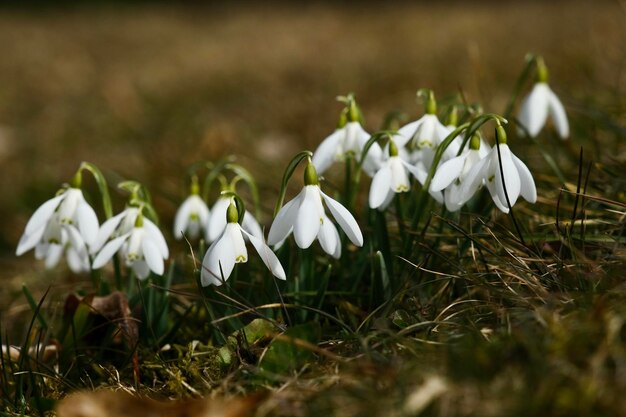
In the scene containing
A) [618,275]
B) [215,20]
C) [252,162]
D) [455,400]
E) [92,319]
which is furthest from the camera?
[215,20]

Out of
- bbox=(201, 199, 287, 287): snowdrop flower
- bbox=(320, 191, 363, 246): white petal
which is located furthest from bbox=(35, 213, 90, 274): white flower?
bbox=(320, 191, 363, 246): white petal

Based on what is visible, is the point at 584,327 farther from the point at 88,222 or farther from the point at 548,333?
the point at 88,222

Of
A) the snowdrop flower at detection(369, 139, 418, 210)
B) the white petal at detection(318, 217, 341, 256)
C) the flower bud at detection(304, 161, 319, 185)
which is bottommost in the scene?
the white petal at detection(318, 217, 341, 256)

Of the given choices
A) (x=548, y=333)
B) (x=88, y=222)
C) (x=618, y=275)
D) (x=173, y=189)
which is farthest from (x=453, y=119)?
(x=173, y=189)

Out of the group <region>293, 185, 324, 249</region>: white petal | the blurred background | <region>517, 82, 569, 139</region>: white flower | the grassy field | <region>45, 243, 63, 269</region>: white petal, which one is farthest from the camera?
the blurred background

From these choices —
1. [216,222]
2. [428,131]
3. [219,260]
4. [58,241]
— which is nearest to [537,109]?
[428,131]

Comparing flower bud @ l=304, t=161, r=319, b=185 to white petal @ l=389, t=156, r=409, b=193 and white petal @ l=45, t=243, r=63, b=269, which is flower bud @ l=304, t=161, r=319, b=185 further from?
white petal @ l=45, t=243, r=63, b=269
